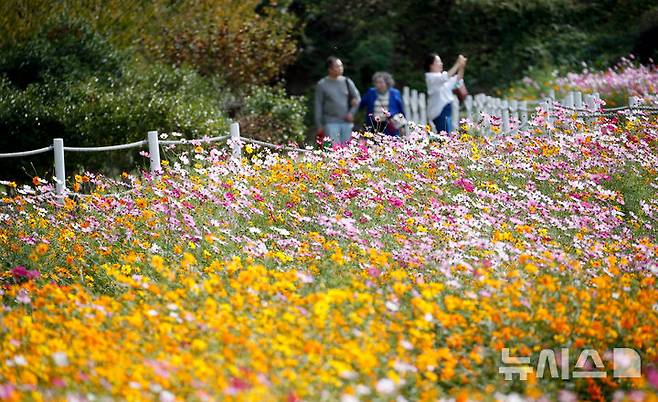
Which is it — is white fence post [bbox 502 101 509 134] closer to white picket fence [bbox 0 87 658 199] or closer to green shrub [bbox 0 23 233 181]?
white picket fence [bbox 0 87 658 199]

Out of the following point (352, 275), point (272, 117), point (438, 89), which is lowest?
point (352, 275)

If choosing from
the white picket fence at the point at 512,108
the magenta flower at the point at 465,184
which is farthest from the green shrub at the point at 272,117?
the magenta flower at the point at 465,184

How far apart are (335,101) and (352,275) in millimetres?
7500

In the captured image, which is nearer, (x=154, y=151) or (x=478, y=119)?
(x=154, y=151)

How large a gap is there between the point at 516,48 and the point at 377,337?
67.3 feet

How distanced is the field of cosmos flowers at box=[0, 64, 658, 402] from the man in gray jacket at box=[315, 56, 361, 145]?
3.08 meters

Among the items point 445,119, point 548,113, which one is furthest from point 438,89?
point 548,113

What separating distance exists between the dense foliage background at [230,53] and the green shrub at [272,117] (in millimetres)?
22

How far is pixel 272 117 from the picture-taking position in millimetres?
16672

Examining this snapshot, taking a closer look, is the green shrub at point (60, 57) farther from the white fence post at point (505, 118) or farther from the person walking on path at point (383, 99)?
the white fence post at point (505, 118)

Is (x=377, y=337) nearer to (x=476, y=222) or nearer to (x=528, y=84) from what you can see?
(x=476, y=222)

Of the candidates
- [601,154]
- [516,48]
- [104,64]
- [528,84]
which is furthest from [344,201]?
[516,48]

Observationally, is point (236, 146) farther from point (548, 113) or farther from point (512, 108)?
point (512, 108)

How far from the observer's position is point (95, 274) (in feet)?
25.0
